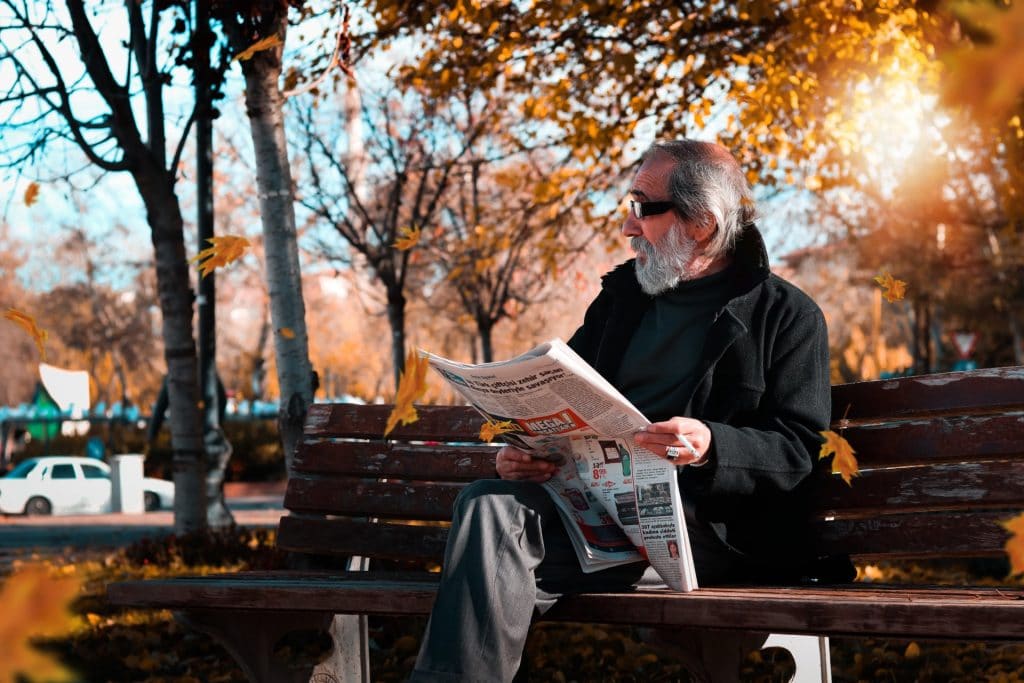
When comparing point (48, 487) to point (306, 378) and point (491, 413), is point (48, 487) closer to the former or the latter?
point (306, 378)

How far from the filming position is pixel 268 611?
3.33m

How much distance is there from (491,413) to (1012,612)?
121cm

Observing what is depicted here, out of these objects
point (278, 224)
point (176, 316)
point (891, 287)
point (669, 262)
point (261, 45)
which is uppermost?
point (261, 45)

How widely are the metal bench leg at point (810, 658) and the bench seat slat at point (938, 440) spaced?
20.5 inches

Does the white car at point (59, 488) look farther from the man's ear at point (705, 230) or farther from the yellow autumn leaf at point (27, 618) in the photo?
the yellow autumn leaf at point (27, 618)

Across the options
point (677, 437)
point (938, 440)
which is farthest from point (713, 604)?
point (938, 440)

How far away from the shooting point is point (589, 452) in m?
Result: 3.01

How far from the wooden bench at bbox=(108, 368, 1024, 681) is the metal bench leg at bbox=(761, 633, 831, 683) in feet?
0.07

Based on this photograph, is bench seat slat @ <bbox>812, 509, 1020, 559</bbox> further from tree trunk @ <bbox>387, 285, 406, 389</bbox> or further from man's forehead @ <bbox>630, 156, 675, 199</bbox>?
tree trunk @ <bbox>387, 285, 406, 389</bbox>

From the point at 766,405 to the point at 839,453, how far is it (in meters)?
0.25

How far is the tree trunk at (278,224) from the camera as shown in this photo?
5992 mm

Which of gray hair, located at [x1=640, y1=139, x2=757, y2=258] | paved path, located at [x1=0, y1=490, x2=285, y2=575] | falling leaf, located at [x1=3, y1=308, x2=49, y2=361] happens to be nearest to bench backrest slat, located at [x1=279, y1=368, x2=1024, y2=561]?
gray hair, located at [x1=640, y1=139, x2=757, y2=258]

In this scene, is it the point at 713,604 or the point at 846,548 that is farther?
the point at 846,548

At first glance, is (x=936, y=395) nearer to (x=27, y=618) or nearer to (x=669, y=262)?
(x=669, y=262)
